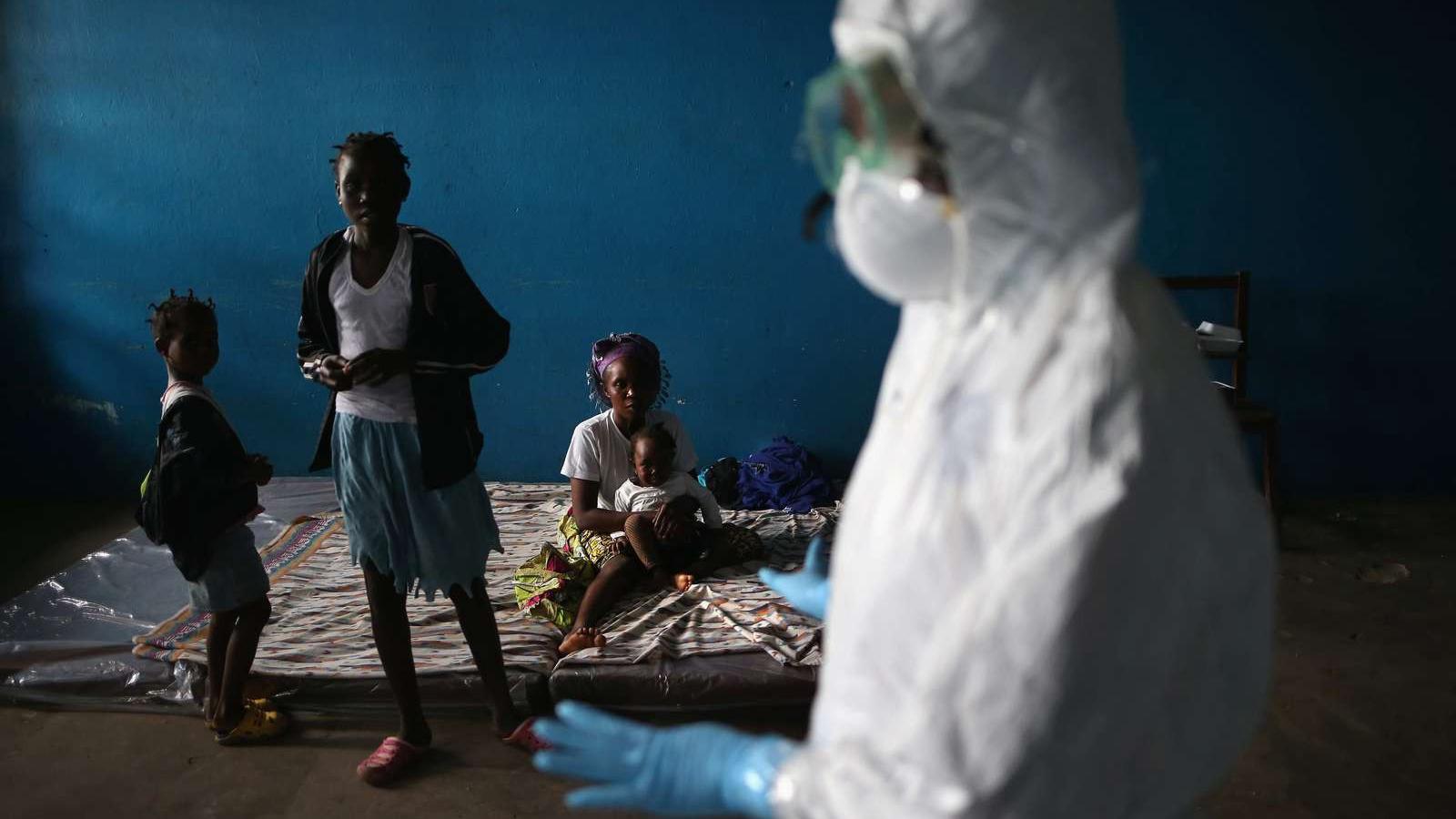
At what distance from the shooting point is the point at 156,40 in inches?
185

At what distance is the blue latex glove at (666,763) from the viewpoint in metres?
1.02

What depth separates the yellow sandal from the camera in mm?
2820

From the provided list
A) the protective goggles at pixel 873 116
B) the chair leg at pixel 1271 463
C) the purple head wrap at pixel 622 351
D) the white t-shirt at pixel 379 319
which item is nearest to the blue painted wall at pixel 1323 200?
the chair leg at pixel 1271 463

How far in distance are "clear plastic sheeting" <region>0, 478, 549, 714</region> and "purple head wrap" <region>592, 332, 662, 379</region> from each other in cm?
110

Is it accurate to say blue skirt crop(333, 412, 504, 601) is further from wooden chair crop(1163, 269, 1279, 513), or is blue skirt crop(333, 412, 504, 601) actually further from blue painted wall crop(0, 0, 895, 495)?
wooden chair crop(1163, 269, 1279, 513)

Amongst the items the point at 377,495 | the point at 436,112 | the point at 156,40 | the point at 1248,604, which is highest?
the point at 156,40

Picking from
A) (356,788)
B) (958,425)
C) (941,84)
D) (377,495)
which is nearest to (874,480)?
(958,425)

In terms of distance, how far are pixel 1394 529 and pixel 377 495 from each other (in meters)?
3.82

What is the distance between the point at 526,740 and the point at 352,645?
747 mm

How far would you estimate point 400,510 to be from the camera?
102 inches

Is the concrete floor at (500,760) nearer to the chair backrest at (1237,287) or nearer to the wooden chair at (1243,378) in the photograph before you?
the wooden chair at (1243,378)

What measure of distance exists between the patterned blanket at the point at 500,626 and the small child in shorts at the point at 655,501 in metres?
0.09

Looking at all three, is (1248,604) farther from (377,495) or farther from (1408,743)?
(1408,743)

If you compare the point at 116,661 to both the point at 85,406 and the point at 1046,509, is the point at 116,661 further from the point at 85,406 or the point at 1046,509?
the point at 1046,509
